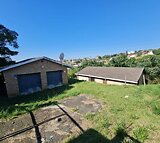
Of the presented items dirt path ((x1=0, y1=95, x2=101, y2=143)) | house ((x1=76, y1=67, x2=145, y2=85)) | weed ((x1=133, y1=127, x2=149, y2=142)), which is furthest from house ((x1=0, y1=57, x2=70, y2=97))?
weed ((x1=133, y1=127, x2=149, y2=142))

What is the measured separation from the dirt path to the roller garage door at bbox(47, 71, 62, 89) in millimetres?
7093

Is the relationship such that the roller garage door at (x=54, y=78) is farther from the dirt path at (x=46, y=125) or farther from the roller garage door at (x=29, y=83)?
the dirt path at (x=46, y=125)

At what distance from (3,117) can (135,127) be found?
6.58m

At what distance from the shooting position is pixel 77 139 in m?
5.15

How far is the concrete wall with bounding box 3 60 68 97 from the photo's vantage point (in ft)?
41.2

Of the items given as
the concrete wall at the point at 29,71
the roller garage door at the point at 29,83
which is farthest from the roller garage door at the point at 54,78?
the roller garage door at the point at 29,83

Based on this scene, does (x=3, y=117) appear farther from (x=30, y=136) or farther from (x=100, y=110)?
(x=100, y=110)

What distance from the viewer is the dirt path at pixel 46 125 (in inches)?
214

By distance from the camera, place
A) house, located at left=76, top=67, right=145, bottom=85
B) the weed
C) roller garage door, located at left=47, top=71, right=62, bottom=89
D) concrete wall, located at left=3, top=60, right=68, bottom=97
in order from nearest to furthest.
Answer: the weed
concrete wall, located at left=3, top=60, right=68, bottom=97
roller garage door, located at left=47, top=71, right=62, bottom=89
house, located at left=76, top=67, right=145, bottom=85

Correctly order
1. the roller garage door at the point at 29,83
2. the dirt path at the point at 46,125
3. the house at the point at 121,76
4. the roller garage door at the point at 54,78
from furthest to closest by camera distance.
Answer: the house at the point at 121,76, the roller garage door at the point at 54,78, the roller garage door at the point at 29,83, the dirt path at the point at 46,125

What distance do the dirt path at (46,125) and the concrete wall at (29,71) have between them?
588cm

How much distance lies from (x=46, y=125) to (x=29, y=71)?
28.2 ft

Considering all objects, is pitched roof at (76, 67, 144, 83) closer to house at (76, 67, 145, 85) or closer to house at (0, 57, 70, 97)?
house at (76, 67, 145, 85)

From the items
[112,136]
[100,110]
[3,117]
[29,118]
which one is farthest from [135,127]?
[3,117]
